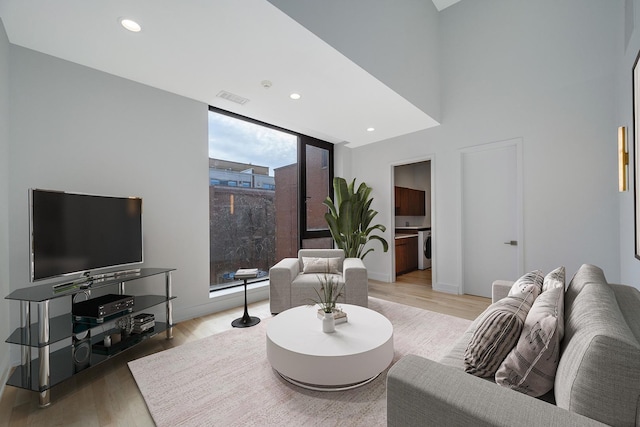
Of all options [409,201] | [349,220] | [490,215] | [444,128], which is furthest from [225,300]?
[409,201]

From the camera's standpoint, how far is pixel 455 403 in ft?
2.87

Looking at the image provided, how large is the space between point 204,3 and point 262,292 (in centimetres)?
342

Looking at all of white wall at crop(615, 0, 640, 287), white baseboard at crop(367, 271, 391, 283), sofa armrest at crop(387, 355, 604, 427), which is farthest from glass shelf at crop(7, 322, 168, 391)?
white wall at crop(615, 0, 640, 287)

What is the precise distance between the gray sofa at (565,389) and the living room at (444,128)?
2.08 metres

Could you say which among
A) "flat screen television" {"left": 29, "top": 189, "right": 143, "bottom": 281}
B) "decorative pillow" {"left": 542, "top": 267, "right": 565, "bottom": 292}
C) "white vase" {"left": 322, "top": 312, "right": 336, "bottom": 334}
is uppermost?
"flat screen television" {"left": 29, "top": 189, "right": 143, "bottom": 281}

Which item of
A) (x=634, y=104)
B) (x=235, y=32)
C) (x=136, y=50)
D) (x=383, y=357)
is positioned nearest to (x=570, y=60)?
(x=634, y=104)

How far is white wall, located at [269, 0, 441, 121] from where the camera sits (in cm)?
222

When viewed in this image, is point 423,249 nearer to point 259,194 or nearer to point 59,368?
point 259,194

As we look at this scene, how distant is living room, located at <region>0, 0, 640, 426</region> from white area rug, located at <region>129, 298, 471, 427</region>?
1.03 m

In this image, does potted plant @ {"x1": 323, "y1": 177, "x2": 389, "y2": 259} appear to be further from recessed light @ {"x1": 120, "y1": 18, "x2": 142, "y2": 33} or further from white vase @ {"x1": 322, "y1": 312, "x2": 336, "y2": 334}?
recessed light @ {"x1": 120, "y1": 18, "x2": 142, "y2": 33}

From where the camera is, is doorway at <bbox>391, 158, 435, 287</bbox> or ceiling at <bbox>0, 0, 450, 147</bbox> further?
doorway at <bbox>391, 158, 435, 287</bbox>

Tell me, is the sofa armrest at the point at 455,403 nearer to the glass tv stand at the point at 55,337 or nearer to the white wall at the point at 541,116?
the glass tv stand at the point at 55,337

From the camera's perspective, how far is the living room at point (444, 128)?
227 centimetres

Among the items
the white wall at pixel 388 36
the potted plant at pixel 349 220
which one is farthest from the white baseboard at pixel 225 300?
the white wall at pixel 388 36
